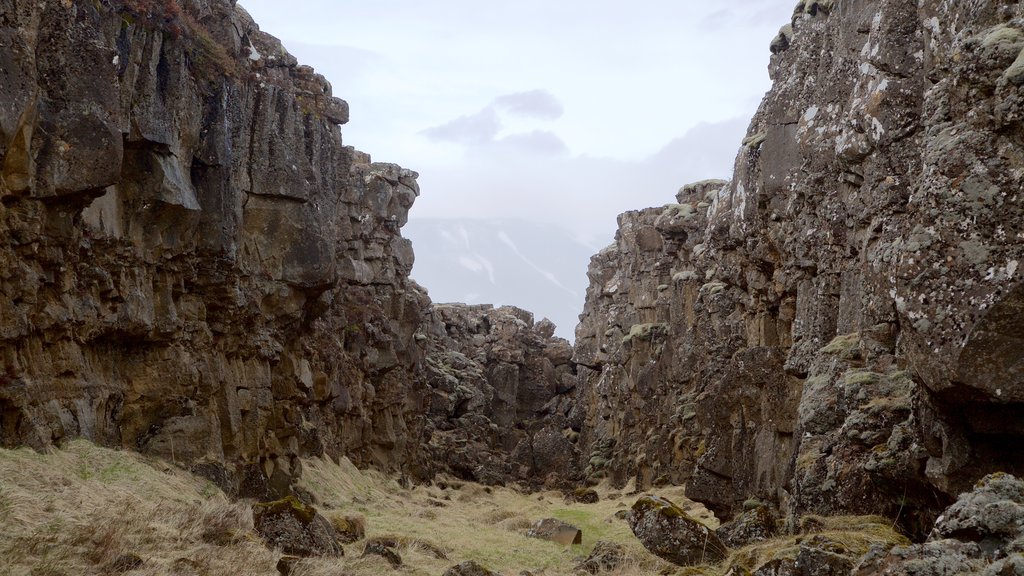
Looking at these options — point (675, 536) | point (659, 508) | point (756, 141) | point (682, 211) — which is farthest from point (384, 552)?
point (682, 211)

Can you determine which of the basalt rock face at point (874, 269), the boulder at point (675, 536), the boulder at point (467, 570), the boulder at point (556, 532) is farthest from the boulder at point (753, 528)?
the boulder at point (556, 532)

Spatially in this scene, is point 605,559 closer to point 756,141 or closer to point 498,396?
point 756,141

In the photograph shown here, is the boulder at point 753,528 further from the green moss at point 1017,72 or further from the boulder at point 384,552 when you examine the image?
the green moss at point 1017,72

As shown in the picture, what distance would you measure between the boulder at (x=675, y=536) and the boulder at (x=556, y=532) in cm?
843

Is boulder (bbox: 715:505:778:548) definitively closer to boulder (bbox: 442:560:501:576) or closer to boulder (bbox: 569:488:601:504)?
boulder (bbox: 442:560:501:576)

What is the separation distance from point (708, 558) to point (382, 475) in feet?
99.9

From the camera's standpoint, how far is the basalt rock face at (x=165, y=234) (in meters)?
18.1

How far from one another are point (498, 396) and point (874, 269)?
67697 mm

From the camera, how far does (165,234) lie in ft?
77.9

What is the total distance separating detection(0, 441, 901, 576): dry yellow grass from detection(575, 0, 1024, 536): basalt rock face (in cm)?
150

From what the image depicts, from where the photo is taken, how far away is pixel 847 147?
1733 cm

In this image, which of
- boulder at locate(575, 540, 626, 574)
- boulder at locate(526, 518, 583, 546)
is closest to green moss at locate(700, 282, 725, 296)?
boulder at locate(526, 518, 583, 546)

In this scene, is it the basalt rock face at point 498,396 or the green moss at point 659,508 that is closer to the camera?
the green moss at point 659,508

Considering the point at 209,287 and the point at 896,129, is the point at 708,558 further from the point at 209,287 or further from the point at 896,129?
the point at 209,287
